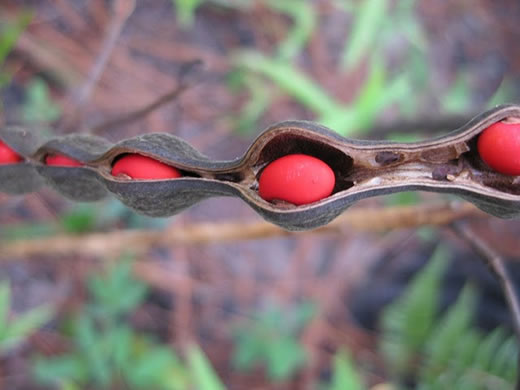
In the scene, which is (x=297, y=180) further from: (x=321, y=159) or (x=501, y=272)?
(x=501, y=272)

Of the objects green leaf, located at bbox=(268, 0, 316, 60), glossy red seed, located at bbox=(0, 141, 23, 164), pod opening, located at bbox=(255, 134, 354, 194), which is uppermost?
green leaf, located at bbox=(268, 0, 316, 60)

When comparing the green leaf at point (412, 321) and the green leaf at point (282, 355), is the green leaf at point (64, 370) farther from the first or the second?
the green leaf at point (412, 321)

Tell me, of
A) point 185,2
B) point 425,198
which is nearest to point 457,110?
point 425,198

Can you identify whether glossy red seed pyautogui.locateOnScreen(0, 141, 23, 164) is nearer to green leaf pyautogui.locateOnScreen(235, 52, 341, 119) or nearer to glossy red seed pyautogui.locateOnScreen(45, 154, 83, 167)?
glossy red seed pyautogui.locateOnScreen(45, 154, 83, 167)

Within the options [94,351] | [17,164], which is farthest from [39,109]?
[17,164]

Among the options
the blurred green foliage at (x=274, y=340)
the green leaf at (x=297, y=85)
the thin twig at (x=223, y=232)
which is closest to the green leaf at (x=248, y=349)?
the blurred green foliage at (x=274, y=340)

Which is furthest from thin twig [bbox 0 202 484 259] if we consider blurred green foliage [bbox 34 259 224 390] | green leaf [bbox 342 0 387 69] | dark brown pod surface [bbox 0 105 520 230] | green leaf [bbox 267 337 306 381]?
green leaf [bbox 342 0 387 69]
